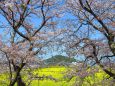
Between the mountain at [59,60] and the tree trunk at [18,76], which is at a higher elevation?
the mountain at [59,60]

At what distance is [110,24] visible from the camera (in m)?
13.0

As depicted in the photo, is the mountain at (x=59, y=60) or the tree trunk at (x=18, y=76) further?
the mountain at (x=59, y=60)

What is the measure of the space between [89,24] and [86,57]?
1.43 meters

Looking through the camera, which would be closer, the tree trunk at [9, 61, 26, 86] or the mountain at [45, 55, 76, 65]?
the tree trunk at [9, 61, 26, 86]

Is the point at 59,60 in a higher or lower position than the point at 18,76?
higher

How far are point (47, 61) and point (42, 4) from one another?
2641mm

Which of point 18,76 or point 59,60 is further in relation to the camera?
point 59,60

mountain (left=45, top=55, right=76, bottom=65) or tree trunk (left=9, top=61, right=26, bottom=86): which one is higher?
mountain (left=45, top=55, right=76, bottom=65)

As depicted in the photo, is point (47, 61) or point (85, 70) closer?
point (85, 70)

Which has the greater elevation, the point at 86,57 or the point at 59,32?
the point at 59,32

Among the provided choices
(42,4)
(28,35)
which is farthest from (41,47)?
(42,4)

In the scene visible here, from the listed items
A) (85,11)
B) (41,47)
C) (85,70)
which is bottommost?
(85,70)

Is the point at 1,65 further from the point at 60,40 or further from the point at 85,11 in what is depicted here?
the point at 85,11

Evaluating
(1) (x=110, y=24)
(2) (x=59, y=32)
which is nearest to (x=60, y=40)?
(2) (x=59, y=32)
